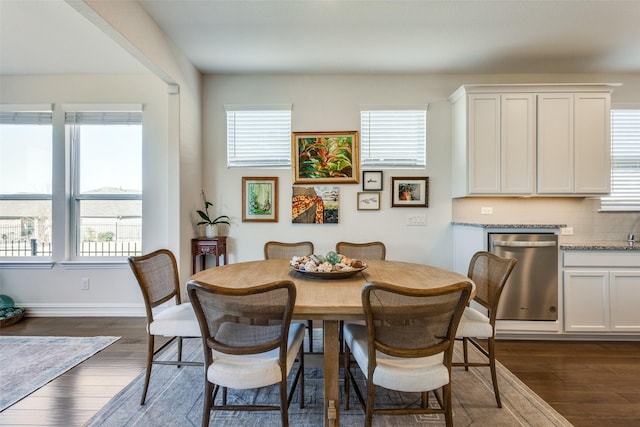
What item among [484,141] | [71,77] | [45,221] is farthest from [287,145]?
[45,221]

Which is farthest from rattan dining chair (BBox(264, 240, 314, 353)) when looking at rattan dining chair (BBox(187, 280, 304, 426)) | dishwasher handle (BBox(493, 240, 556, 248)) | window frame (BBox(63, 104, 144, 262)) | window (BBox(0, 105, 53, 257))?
window (BBox(0, 105, 53, 257))

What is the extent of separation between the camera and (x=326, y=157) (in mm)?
3584

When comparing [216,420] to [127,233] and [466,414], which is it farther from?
[127,233]

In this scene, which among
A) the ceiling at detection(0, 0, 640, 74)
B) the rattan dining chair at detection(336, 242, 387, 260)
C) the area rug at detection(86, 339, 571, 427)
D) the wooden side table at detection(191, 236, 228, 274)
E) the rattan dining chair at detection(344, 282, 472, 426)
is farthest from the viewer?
the wooden side table at detection(191, 236, 228, 274)

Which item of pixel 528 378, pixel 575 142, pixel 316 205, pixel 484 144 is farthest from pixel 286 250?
pixel 575 142

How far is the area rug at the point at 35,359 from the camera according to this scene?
2.16 meters

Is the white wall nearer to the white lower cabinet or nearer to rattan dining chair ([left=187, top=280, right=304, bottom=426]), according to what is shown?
the white lower cabinet

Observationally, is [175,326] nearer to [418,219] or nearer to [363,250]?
[363,250]

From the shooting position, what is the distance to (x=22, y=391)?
2.11 metres

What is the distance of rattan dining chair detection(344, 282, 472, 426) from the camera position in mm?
1352

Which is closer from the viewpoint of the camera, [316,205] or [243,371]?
[243,371]

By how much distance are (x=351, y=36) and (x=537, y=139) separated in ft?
7.13

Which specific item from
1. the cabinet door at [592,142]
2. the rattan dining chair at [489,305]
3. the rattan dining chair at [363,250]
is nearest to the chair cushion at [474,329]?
the rattan dining chair at [489,305]

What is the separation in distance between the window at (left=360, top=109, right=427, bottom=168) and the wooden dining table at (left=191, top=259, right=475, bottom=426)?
1557 mm
